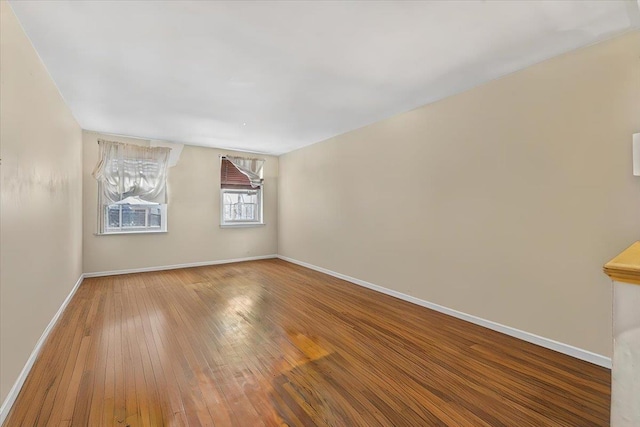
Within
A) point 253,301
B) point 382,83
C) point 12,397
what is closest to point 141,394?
point 12,397

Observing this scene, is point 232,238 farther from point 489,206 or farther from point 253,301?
point 489,206

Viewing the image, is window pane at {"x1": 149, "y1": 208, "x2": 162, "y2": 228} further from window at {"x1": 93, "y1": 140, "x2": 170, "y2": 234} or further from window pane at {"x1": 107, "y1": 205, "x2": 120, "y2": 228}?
window pane at {"x1": 107, "y1": 205, "x2": 120, "y2": 228}

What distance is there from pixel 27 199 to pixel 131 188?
3100mm

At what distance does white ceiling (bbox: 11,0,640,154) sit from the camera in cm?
177

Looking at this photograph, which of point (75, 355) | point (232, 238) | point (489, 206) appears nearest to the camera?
point (75, 355)

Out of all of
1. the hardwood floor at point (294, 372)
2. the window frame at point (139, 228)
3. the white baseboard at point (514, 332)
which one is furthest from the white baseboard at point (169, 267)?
the white baseboard at point (514, 332)

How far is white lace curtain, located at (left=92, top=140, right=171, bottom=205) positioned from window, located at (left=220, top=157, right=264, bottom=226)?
1.15m

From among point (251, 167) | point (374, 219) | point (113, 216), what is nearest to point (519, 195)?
point (374, 219)

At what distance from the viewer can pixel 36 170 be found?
2.13 meters

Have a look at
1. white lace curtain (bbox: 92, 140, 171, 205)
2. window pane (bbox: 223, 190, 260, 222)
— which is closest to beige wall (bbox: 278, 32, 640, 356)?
window pane (bbox: 223, 190, 260, 222)

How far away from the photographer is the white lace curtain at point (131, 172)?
181 inches

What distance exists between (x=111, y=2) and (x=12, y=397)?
2.51 m

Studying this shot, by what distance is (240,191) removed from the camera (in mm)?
6141

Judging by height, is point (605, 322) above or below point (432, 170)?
below
